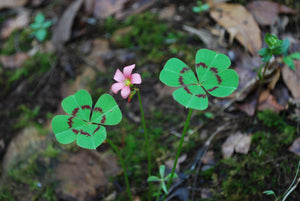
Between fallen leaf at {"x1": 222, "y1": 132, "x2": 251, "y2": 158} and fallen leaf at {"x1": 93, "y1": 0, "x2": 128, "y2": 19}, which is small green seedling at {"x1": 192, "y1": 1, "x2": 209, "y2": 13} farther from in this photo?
fallen leaf at {"x1": 222, "y1": 132, "x2": 251, "y2": 158}

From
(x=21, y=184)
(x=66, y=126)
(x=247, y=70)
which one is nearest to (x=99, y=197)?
(x=21, y=184)

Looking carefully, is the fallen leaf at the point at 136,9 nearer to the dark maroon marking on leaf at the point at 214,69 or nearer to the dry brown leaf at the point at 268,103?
the dry brown leaf at the point at 268,103

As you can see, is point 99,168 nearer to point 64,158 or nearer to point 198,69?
point 64,158

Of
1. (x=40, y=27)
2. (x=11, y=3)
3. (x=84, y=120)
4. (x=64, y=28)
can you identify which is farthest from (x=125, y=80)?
(x=11, y=3)

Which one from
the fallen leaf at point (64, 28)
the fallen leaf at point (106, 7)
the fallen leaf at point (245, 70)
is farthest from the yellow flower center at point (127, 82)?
the fallen leaf at point (106, 7)

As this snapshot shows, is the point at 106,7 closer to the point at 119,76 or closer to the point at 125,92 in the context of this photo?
the point at 119,76

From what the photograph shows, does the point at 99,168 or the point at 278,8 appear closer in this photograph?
the point at 99,168
